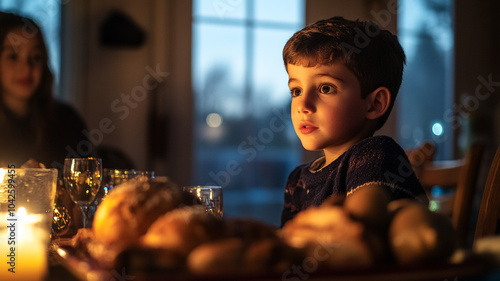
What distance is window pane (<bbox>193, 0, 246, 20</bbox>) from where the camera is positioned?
374cm

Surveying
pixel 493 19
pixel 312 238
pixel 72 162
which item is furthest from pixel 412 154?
pixel 493 19

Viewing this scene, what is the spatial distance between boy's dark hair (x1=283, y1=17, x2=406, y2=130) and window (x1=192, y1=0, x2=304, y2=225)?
264cm

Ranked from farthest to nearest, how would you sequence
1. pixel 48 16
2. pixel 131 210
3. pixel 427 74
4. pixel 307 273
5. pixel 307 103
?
pixel 427 74, pixel 48 16, pixel 307 103, pixel 131 210, pixel 307 273

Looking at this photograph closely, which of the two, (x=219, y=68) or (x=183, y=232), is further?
(x=219, y=68)

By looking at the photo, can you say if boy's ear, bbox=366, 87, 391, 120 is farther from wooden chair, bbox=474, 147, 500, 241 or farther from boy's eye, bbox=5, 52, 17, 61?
boy's eye, bbox=5, 52, 17, 61

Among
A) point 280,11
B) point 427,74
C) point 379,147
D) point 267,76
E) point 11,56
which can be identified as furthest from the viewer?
point 427,74

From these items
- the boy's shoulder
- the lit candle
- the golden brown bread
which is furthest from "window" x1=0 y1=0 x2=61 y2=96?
the golden brown bread

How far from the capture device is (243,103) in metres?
3.89

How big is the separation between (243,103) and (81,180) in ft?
9.82

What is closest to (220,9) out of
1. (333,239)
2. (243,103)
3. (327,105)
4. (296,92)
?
(243,103)

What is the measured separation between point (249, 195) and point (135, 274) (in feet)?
11.7

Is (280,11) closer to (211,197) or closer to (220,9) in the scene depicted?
(220,9)

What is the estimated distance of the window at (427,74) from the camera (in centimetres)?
449

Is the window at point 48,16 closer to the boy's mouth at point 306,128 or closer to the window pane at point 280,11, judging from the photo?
the window pane at point 280,11
